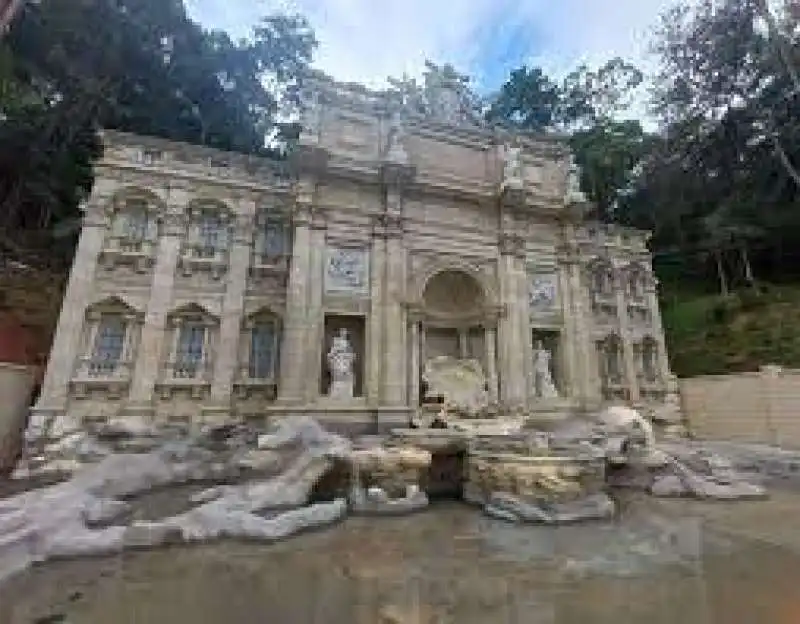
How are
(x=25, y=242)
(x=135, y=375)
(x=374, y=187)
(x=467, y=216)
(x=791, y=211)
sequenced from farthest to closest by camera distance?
(x=791, y=211) < (x=25, y=242) < (x=467, y=216) < (x=374, y=187) < (x=135, y=375)

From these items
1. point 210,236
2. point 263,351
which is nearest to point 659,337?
point 263,351

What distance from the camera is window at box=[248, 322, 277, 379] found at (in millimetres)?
13523

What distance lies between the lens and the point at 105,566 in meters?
5.36

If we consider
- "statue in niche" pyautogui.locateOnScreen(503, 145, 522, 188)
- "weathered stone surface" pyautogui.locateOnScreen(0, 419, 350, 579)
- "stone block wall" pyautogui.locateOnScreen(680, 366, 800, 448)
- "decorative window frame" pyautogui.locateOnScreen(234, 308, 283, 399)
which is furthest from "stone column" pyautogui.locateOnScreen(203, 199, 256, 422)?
"stone block wall" pyautogui.locateOnScreen(680, 366, 800, 448)

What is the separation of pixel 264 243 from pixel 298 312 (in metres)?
3.51

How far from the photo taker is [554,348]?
51.8ft

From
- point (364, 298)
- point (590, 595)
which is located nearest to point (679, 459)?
point (590, 595)

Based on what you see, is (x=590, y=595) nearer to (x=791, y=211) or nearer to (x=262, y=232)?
(x=262, y=232)

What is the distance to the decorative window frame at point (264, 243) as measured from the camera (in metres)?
14.2

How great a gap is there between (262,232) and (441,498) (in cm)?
975

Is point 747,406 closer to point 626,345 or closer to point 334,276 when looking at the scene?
point 626,345

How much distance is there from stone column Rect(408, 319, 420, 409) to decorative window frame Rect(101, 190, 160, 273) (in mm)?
7681

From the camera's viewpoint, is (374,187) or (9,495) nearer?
(9,495)

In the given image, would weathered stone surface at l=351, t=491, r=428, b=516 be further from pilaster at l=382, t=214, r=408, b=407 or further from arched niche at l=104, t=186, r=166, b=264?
arched niche at l=104, t=186, r=166, b=264
